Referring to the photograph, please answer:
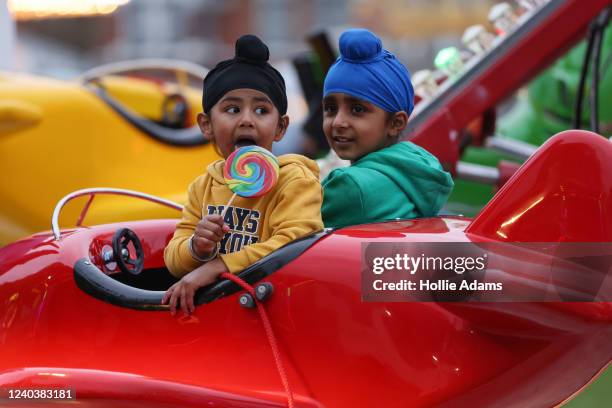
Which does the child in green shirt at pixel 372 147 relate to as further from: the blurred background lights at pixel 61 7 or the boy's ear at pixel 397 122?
the blurred background lights at pixel 61 7

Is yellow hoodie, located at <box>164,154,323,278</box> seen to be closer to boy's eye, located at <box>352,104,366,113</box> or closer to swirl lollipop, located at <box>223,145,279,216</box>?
swirl lollipop, located at <box>223,145,279,216</box>

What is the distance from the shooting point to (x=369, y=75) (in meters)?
2.06

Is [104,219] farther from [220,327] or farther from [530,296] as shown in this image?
[530,296]

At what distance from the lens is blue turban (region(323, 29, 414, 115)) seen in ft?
6.78

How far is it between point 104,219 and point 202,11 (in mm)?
15323

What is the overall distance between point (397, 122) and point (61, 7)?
1478 centimetres

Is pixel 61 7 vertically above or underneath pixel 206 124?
above

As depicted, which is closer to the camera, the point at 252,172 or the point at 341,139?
the point at 252,172

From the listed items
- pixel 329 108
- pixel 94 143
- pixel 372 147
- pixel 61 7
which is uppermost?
pixel 61 7

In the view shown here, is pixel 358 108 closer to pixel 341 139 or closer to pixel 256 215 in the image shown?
pixel 341 139

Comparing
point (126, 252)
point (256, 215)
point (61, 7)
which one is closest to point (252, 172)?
point (256, 215)

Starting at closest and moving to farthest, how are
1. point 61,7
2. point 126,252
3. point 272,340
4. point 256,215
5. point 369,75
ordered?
1. point 272,340
2. point 256,215
3. point 369,75
4. point 126,252
5. point 61,7

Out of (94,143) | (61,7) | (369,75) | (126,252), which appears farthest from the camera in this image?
(61,7)

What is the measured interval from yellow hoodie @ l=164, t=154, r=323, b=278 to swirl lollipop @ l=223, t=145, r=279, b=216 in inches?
2.8
